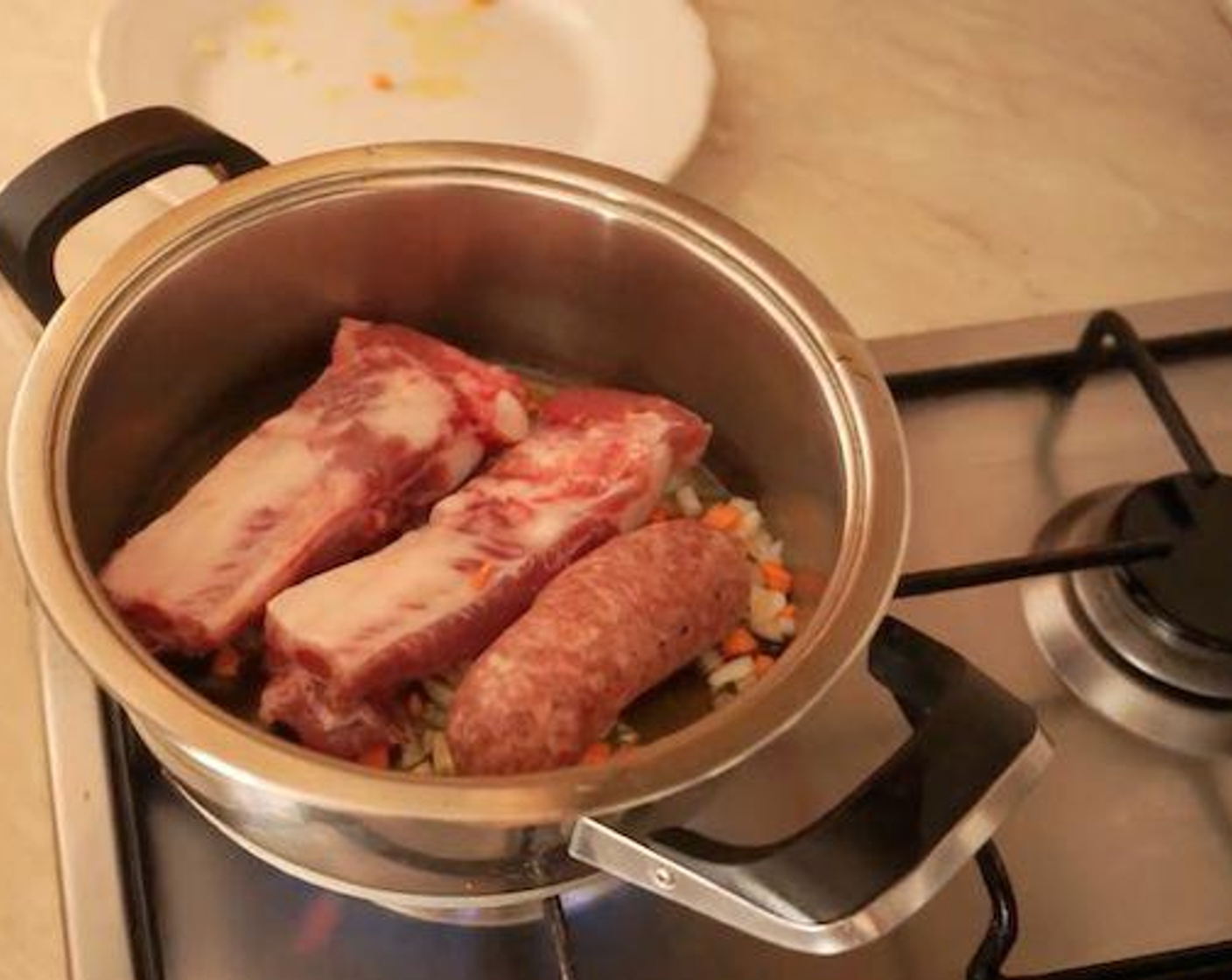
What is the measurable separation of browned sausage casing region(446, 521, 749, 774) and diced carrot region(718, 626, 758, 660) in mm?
23

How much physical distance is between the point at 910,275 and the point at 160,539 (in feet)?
1.63

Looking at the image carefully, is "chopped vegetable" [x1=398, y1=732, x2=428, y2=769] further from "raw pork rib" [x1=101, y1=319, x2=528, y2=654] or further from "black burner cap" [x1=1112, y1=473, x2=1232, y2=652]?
"black burner cap" [x1=1112, y1=473, x2=1232, y2=652]

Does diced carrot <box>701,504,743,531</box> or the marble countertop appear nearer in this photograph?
diced carrot <box>701,504,743,531</box>

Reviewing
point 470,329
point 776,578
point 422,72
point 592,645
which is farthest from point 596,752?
point 422,72

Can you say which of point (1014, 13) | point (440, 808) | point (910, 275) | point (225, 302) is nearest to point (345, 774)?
point (440, 808)

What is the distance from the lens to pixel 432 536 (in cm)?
65

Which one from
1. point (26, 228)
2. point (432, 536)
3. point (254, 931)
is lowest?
point (254, 931)

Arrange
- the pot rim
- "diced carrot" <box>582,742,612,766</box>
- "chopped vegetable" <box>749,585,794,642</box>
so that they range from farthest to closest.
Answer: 1. "chopped vegetable" <box>749,585,794,642</box>
2. "diced carrot" <box>582,742,612,766</box>
3. the pot rim

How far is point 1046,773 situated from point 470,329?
356 mm

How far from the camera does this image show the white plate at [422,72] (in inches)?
35.2

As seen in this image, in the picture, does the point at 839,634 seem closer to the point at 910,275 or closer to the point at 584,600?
the point at 584,600

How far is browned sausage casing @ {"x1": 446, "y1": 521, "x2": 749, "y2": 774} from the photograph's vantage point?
57 cm

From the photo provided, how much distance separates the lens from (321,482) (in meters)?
0.66

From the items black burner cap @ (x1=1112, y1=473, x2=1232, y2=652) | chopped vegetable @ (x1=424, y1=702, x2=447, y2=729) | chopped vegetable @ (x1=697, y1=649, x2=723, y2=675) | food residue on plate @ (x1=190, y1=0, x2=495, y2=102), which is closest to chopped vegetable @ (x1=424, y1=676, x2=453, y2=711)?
chopped vegetable @ (x1=424, y1=702, x2=447, y2=729)
